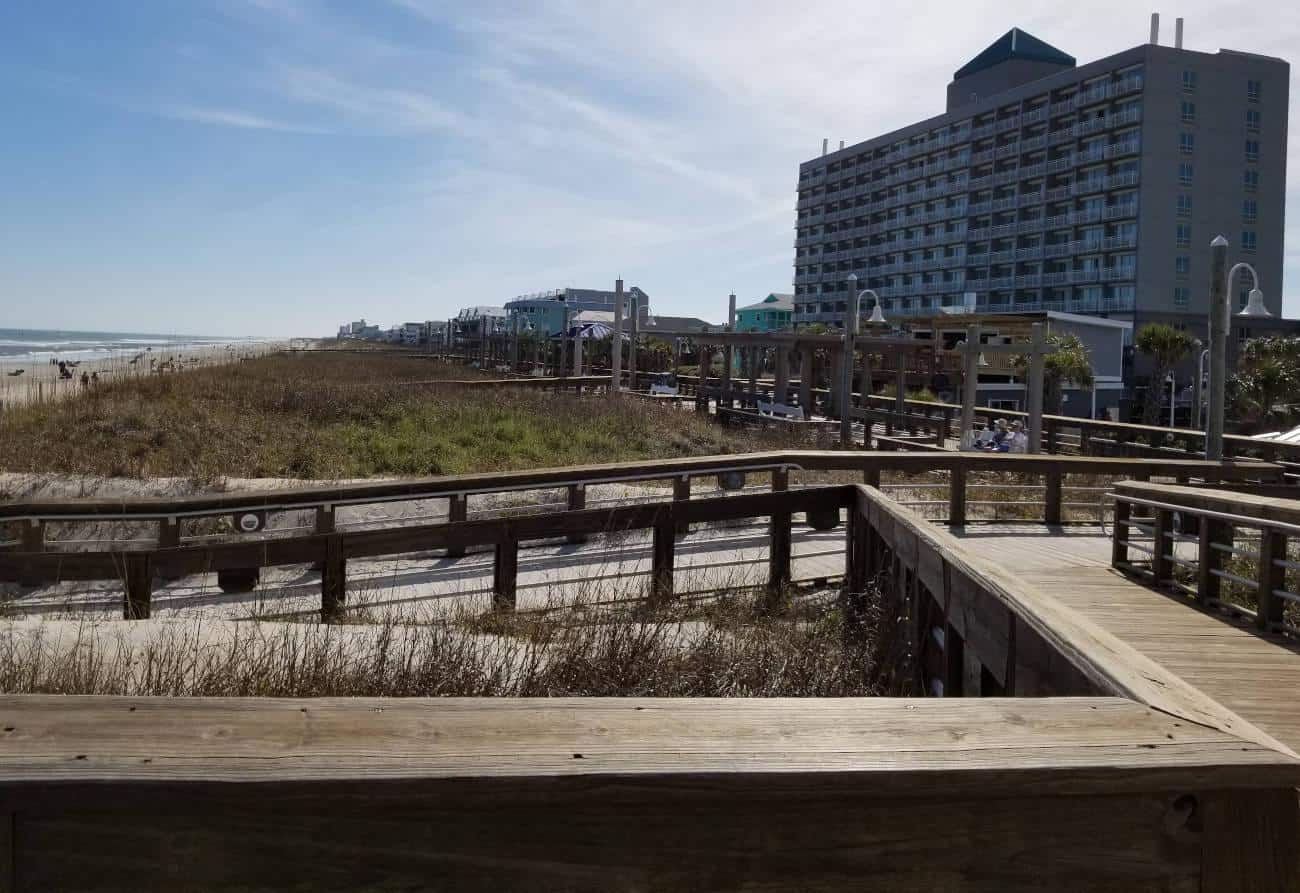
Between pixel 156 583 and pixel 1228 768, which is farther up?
pixel 1228 768

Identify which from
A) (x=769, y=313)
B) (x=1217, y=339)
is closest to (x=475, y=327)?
(x=769, y=313)

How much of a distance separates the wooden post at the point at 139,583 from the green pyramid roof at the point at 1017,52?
292 feet

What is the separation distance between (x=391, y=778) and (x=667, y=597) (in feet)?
16.2

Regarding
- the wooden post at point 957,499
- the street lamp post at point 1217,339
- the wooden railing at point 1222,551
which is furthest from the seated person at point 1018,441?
the wooden railing at point 1222,551

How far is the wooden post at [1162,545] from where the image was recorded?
669cm

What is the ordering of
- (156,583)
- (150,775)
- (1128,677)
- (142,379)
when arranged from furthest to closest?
(142,379)
(156,583)
(1128,677)
(150,775)

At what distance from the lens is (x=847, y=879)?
1665 mm

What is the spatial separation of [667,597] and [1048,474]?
502cm

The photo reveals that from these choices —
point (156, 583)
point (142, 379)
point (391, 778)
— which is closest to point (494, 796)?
point (391, 778)

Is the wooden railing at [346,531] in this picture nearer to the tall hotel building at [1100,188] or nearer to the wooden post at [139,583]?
the wooden post at [139,583]

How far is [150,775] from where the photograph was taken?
1579 millimetres

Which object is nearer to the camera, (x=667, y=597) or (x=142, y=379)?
(x=667, y=597)

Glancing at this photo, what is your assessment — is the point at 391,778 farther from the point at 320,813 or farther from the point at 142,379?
the point at 142,379

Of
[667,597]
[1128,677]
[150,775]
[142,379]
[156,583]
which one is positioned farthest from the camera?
[142,379]
